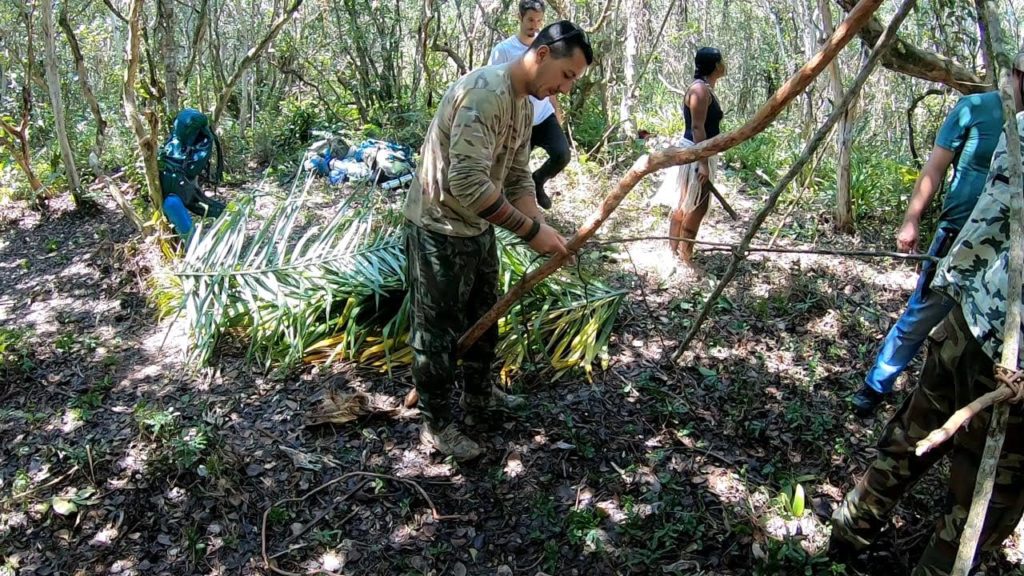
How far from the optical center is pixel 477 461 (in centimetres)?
307

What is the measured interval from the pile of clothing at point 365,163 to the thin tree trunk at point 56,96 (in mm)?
2190

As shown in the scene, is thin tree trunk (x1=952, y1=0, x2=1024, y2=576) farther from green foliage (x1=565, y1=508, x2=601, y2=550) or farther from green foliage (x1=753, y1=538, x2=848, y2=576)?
green foliage (x1=565, y1=508, x2=601, y2=550)

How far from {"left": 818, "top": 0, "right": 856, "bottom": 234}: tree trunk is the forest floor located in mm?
1114

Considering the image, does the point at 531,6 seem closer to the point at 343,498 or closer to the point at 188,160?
the point at 188,160

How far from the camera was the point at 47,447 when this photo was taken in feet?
10.5

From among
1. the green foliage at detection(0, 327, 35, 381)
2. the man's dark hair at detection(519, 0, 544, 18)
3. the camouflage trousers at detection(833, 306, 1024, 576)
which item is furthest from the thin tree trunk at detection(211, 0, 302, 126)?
the camouflage trousers at detection(833, 306, 1024, 576)

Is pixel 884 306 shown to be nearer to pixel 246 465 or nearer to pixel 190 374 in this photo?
pixel 246 465

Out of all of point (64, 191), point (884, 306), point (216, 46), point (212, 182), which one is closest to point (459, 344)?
point (884, 306)

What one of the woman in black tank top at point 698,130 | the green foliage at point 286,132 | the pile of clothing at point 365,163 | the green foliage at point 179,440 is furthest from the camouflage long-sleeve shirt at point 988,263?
the green foliage at point 286,132

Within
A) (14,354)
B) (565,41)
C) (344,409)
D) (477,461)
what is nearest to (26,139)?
(14,354)

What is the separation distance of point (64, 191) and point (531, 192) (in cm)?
655

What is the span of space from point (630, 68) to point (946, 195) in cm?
456

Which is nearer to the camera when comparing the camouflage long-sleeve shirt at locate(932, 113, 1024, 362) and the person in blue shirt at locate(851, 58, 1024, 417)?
the camouflage long-sleeve shirt at locate(932, 113, 1024, 362)

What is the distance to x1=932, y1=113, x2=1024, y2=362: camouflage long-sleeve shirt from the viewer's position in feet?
6.01
